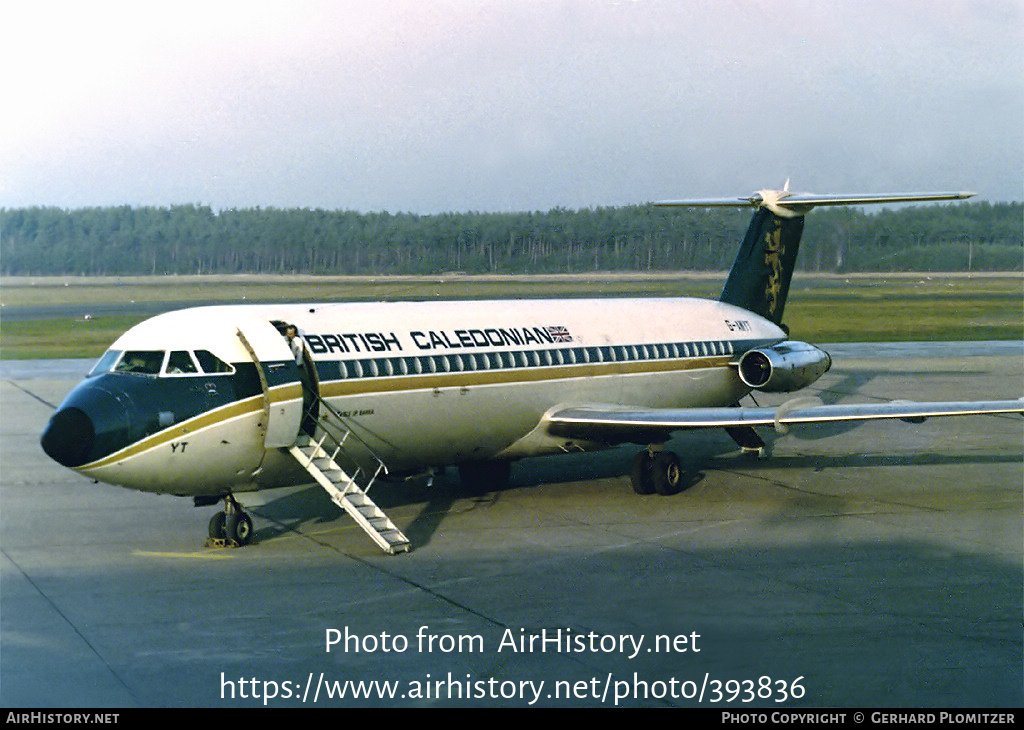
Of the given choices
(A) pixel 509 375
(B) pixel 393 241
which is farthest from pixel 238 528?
(B) pixel 393 241

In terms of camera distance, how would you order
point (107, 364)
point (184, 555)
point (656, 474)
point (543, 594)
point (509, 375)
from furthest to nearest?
point (656, 474) < point (509, 375) < point (107, 364) < point (184, 555) < point (543, 594)

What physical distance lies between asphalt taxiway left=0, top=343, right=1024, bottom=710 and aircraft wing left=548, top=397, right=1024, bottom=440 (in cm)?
120

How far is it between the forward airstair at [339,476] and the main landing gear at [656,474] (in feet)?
16.4

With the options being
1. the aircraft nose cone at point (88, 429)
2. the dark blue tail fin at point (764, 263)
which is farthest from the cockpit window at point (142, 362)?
the dark blue tail fin at point (764, 263)

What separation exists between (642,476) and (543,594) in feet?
21.9

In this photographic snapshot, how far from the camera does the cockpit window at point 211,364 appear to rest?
16.3 m

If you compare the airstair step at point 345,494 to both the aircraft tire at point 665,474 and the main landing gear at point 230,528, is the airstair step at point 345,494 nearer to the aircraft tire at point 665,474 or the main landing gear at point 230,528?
the main landing gear at point 230,528

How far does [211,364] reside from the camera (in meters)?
16.3

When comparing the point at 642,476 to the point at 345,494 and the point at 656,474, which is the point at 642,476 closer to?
the point at 656,474

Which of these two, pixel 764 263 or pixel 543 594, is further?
pixel 764 263

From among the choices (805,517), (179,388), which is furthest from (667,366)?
(179,388)

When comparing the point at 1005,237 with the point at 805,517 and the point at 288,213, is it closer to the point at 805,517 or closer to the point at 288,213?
the point at 288,213
